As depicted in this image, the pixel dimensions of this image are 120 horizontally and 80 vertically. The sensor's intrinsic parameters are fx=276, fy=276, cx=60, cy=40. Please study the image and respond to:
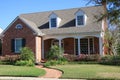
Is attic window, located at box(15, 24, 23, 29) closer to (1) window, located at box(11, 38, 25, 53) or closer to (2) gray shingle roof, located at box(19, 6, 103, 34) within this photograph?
(2) gray shingle roof, located at box(19, 6, 103, 34)

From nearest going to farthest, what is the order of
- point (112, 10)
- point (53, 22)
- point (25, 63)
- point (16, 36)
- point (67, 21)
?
point (112, 10) → point (25, 63) → point (16, 36) → point (67, 21) → point (53, 22)

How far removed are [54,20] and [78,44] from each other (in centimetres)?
520

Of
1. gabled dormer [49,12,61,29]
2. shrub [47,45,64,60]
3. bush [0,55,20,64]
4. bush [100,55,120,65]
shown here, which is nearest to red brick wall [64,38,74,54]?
gabled dormer [49,12,61,29]

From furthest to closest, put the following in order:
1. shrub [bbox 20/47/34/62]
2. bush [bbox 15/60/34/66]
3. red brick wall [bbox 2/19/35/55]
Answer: red brick wall [bbox 2/19/35/55] < shrub [bbox 20/47/34/62] < bush [bbox 15/60/34/66]

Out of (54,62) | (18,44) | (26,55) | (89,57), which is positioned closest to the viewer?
(54,62)

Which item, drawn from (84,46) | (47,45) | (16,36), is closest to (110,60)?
(84,46)

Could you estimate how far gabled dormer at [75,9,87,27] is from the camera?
3481cm

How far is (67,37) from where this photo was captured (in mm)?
34750

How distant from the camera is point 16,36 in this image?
35.9 metres

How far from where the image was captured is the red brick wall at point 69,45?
35.5 metres

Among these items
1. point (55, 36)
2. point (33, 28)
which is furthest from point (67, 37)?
point (33, 28)

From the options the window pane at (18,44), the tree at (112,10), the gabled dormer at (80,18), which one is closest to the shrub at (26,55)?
the window pane at (18,44)

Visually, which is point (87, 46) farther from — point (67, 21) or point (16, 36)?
point (16, 36)

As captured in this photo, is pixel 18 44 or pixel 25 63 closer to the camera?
pixel 25 63
